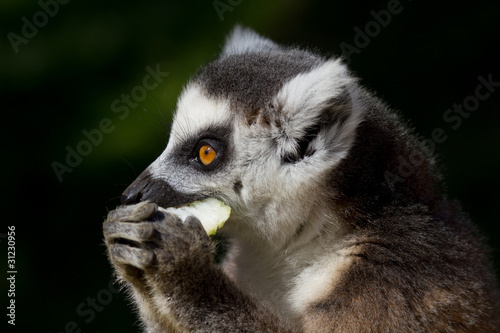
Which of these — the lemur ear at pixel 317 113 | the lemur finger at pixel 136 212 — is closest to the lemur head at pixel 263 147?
the lemur ear at pixel 317 113

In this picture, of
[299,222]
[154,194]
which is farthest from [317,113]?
[154,194]

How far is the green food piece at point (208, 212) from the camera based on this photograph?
2.18 m

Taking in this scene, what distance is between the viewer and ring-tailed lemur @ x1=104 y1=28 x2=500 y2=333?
2047 millimetres

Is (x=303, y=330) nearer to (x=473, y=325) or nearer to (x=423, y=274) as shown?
(x=423, y=274)

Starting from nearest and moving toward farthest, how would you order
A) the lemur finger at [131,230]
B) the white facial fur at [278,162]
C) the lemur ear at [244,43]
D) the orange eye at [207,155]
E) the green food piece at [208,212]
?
the lemur finger at [131,230], the green food piece at [208,212], the white facial fur at [278,162], the orange eye at [207,155], the lemur ear at [244,43]

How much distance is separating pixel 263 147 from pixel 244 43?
1.01 metres

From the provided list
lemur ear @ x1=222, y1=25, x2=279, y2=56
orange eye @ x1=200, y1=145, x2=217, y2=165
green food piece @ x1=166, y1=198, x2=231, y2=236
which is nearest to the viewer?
green food piece @ x1=166, y1=198, x2=231, y2=236

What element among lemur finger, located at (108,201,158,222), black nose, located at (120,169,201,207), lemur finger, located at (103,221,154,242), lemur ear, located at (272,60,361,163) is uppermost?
lemur ear, located at (272,60,361,163)

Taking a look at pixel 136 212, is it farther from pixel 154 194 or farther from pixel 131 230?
pixel 154 194

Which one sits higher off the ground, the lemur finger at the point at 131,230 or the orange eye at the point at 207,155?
the orange eye at the point at 207,155

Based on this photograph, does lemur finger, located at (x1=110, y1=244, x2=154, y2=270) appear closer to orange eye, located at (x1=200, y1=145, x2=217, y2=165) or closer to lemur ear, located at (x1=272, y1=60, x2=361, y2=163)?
orange eye, located at (x1=200, y1=145, x2=217, y2=165)

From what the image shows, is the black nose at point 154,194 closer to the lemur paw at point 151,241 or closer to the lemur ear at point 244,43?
the lemur paw at point 151,241

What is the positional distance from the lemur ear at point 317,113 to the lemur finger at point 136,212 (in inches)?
24.3

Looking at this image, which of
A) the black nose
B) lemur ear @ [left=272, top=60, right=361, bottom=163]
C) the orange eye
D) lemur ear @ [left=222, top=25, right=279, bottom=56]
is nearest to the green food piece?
the black nose
